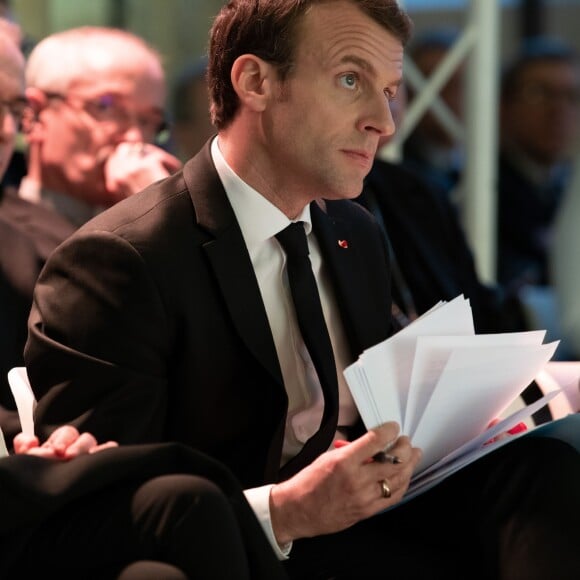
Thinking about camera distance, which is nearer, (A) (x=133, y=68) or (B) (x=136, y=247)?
(B) (x=136, y=247)

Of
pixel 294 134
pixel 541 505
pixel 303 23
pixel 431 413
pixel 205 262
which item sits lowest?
pixel 541 505

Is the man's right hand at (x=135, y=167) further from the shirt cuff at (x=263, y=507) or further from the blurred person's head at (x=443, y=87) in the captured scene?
the blurred person's head at (x=443, y=87)

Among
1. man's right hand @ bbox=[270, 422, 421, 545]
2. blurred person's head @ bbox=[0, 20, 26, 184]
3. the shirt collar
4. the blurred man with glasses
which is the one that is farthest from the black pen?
the blurred man with glasses

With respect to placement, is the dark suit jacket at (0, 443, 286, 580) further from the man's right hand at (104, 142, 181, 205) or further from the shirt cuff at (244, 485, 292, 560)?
the man's right hand at (104, 142, 181, 205)

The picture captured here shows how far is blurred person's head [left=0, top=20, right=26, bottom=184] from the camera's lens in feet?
11.5

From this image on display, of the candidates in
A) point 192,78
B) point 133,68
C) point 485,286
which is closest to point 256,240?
point 133,68

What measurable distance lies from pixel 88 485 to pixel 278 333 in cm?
64

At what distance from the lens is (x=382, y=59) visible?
2.62 m

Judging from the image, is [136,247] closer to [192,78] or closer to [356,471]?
[356,471]

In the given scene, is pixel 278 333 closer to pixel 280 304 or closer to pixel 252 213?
pixel 280 304

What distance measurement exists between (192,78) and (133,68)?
47.4 inches

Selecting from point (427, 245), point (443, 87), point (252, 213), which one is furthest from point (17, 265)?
point (443, 87)

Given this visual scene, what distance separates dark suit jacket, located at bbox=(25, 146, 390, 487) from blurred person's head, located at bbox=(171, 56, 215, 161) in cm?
256

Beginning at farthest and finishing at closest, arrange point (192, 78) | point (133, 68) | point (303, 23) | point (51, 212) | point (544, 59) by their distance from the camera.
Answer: point (544, 59)
point (192, 78)
point (133, 68)
point (51, 212)
point (303, 23)
